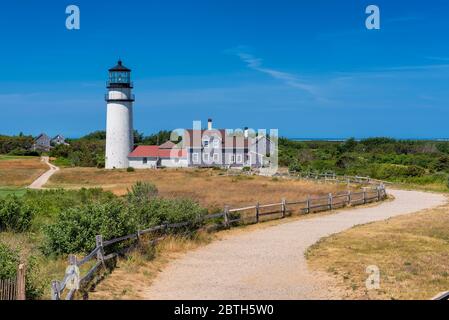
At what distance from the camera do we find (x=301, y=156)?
88.6 m

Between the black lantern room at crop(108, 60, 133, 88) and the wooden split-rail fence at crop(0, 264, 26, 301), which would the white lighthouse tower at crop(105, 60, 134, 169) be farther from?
the wooden split-rail fence at crop(0, 264, 26, 301)

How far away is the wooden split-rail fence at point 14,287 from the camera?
8078 mm

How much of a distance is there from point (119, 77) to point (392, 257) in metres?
55.9

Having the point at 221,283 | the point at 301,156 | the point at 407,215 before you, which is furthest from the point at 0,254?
the point at 301,156

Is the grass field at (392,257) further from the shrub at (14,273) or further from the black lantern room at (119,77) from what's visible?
the black lantern room at (119,77)

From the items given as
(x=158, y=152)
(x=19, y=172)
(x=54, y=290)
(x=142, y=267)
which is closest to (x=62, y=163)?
(x=19, y=172)

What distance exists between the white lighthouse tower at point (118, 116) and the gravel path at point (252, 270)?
4771 centimetres

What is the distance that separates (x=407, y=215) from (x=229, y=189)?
831 inches

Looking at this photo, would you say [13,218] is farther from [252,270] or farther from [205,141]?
[205,141]

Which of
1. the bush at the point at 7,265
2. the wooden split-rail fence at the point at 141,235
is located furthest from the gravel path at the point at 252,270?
the bush at the point at 7,265

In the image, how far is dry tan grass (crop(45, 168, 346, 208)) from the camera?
36.8 m

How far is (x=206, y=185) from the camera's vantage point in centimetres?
4759
